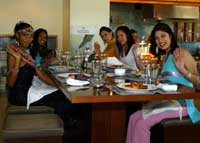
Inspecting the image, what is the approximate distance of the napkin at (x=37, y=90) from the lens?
2.75 metres

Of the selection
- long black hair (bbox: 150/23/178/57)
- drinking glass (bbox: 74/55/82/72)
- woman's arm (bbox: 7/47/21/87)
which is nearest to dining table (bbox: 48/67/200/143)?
woman's arm (bbox: 7/47/21/87)

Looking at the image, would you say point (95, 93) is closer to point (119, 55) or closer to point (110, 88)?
point (110, 88)

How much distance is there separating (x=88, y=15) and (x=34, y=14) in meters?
1.20

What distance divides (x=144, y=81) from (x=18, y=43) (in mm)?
1403

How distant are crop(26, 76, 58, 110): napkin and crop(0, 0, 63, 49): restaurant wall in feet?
9.53

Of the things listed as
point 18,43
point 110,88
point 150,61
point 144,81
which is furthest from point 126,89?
point 18,43

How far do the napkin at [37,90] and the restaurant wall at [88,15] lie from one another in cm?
221

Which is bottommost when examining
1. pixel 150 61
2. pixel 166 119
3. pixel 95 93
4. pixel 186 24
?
pixel 166 119

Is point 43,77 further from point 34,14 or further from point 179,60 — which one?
point 34,14

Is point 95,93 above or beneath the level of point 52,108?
above

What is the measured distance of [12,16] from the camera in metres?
5.68

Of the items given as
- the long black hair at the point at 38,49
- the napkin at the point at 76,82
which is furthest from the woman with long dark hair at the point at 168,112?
the long black hair at the point at 38,49

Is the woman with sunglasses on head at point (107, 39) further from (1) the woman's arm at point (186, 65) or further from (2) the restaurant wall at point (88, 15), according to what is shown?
(1) the woman's arm at point (186, 65)

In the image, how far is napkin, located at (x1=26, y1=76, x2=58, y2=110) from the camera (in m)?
2.75
